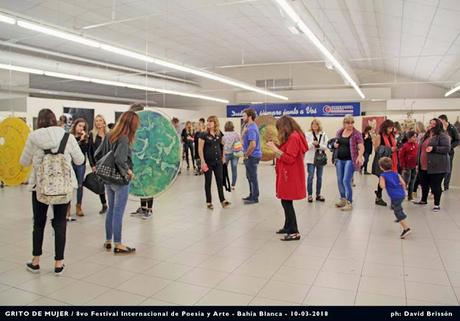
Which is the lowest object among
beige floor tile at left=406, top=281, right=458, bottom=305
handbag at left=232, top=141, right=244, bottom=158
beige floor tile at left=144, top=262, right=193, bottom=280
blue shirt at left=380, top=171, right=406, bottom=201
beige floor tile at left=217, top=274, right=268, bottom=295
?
beige floor tile at left=144, top=262, right=193, bottom=280

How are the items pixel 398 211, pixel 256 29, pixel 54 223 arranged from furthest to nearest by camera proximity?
pixel 256 29 < pixel 398 211 < pixel 54 223

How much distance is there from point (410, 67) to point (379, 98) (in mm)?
3850

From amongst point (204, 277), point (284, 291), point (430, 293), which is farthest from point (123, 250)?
point (430, 293)

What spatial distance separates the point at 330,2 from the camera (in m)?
8.17

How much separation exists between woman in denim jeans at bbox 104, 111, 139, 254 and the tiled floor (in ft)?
0.85

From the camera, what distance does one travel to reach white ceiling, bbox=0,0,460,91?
8.12 metres

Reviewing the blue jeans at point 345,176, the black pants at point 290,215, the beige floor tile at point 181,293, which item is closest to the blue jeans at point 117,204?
the beige floor tile at point 181,293

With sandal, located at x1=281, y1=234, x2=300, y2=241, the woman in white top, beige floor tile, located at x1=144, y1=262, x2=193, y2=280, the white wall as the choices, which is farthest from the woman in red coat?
the white wall

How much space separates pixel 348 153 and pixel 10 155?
18.1 feet

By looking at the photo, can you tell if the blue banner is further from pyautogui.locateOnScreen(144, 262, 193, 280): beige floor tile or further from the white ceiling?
pyautogui.locateOnScreen(144, 262, 193, 280): beige floor tile

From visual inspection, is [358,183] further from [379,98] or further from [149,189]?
[379,98]

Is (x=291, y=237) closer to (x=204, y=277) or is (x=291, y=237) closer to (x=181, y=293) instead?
(x=204, y=277)

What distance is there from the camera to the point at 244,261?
3.64 m
